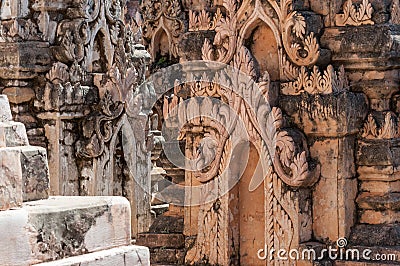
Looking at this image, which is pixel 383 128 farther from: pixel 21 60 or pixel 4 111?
pixel 21 60

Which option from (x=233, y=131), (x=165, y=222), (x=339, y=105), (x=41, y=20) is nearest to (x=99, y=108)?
(x=41, y=20)

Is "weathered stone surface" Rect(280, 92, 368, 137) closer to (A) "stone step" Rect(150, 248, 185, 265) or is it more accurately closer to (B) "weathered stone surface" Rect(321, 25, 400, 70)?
(B) "weathered stone surface" Rect(321, 25, 400, 70)

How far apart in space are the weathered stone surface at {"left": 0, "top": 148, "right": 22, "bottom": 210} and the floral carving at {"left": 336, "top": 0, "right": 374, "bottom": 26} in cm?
353

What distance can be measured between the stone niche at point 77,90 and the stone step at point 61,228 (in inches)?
232

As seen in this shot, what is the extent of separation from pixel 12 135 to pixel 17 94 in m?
6.27

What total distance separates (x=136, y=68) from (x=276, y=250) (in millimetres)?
5636

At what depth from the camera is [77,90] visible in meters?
11.8

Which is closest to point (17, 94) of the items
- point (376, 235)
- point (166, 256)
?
point (166, 256)

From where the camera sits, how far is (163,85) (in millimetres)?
14211

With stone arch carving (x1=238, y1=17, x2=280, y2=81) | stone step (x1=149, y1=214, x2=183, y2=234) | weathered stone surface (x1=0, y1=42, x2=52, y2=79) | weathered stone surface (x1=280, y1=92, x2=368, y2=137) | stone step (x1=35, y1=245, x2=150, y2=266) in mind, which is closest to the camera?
stone step (x1=35, y1=245, x2=150, y2=266)

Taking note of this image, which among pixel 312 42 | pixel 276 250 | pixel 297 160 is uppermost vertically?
pixel 312 42

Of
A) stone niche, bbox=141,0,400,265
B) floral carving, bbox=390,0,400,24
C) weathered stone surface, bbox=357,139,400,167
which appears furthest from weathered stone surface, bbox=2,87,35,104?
floral carving, bbox=390,0,400,24

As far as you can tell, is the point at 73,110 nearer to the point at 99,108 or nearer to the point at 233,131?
the point at 99,108

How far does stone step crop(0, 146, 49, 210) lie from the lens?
507cm
